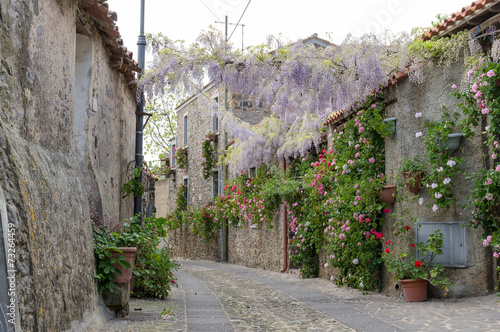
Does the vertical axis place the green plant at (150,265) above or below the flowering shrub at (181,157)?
below

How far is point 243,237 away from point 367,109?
23.4 ft

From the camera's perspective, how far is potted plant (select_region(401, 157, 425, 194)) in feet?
19.0

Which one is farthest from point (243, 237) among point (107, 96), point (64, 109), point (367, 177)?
point (64, 109)

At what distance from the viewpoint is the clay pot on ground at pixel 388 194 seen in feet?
20.5

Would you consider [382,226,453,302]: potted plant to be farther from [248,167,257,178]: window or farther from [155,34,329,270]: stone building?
[248,167,257,178]: window

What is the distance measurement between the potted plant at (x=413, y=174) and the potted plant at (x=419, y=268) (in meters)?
0.50

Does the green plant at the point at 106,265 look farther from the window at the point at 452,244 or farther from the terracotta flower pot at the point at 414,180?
the window at the point at 452,244

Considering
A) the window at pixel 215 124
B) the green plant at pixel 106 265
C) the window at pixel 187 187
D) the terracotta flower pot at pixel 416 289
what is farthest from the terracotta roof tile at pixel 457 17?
the window at pixel 187 187

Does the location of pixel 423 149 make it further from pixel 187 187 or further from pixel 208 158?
pixel 187 187

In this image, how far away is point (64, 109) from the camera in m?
4.09

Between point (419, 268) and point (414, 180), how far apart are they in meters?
1.02

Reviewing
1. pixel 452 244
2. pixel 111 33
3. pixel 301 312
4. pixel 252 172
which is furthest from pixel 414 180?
pixel 252 172

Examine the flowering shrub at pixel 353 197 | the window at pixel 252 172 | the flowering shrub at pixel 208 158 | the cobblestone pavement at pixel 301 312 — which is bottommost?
the cobblestone pavement at pixel 301 312

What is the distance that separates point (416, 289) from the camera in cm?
565
